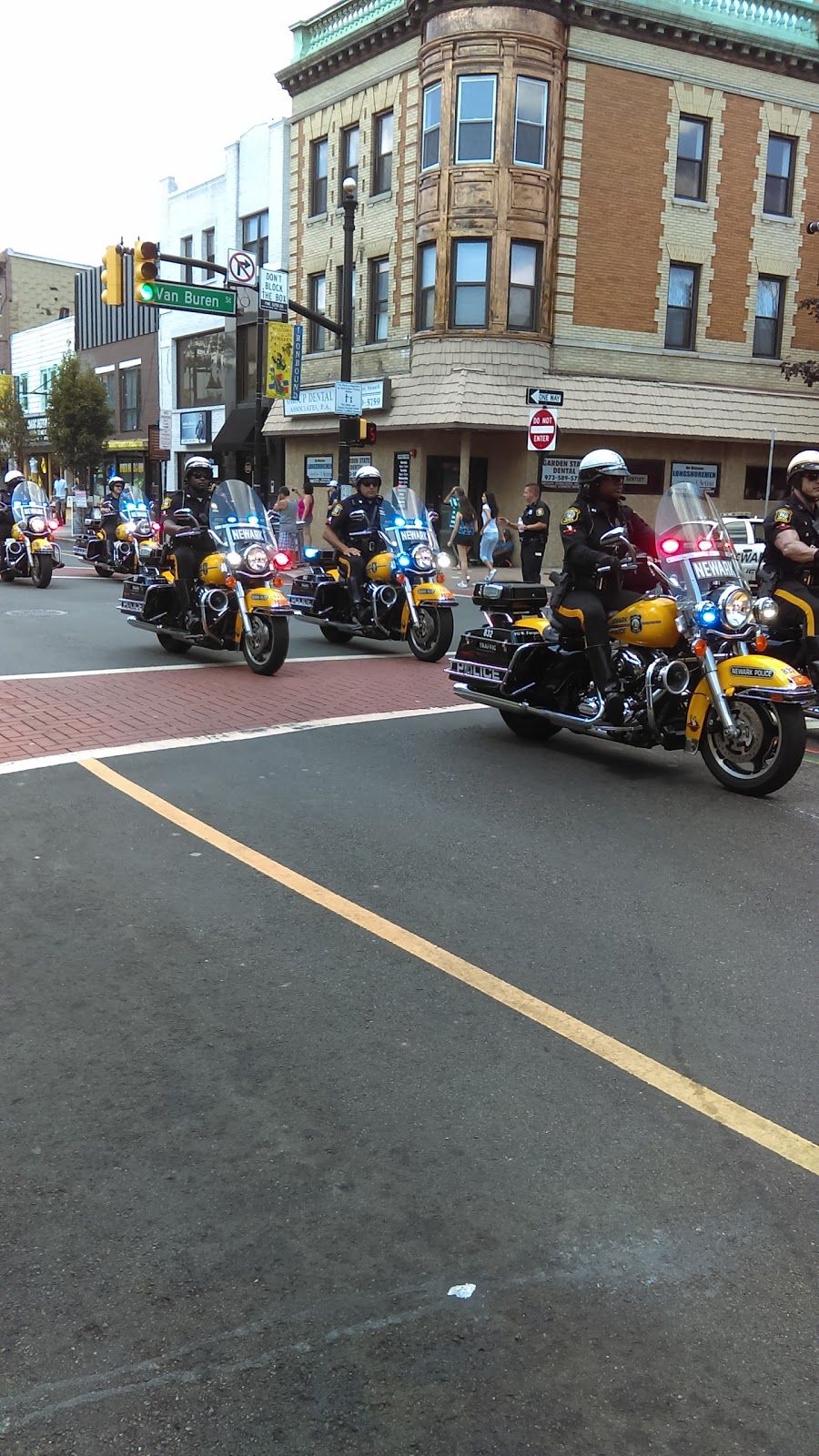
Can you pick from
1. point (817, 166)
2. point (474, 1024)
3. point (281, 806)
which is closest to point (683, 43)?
point (817, 166)

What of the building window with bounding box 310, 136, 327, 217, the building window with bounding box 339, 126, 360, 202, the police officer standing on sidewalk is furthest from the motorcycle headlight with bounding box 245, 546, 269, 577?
the building window with bounding box 310, 136, 327, 217

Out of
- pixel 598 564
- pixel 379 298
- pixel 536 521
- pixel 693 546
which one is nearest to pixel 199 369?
pixel 379 298

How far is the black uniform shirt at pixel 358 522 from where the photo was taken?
41.8ft

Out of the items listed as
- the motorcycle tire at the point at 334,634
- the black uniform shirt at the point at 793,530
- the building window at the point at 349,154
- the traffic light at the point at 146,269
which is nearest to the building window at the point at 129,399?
the building window at the point at 349,154

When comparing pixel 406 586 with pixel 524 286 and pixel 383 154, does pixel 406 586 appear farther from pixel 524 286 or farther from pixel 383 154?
pixel 383 154

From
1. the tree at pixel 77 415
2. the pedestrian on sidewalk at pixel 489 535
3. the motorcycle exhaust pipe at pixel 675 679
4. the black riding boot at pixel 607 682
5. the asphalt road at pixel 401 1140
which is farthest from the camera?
the tree at pixel 77 415

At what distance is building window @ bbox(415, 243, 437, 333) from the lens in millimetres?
26797

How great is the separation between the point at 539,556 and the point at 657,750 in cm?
1123

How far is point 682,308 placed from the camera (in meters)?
28.4

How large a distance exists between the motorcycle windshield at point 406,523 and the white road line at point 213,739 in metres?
3.21

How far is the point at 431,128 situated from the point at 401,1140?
91.1 feet

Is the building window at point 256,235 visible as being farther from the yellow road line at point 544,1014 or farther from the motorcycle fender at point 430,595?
the yellow road line at point 544,1014

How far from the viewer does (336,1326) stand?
2420 mm

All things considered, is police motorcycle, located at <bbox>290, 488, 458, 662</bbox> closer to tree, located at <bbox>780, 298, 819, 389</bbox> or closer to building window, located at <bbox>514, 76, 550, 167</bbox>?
tree, located at <bbox>780, 298, 819, 389</bbox>
